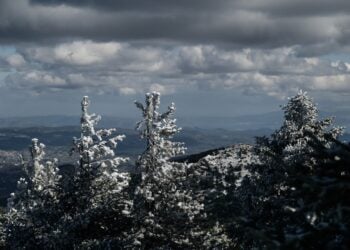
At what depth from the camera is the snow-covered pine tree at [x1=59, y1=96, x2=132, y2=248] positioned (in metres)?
28.3

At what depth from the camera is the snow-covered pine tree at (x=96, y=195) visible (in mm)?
28344

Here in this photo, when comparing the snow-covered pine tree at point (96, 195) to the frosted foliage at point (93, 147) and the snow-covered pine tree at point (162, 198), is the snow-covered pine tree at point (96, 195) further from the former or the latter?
the snow-covered pine tree at point (162, 198)

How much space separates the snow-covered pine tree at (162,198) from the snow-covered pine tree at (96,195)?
1794 mm

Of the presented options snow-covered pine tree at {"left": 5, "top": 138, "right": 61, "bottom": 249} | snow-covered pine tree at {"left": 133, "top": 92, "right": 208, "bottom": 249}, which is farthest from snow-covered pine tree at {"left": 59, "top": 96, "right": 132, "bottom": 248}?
snow-covered pine tree at {"left": 133, "top": 92, "right": 208, "bottom": 249}

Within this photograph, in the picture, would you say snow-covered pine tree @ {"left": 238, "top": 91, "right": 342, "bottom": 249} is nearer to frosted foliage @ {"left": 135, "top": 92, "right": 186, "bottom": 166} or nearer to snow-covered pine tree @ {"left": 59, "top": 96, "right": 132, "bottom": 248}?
frosted foliage @ {"left": 135, "top": 92, "right": 186, "bottom": 166}

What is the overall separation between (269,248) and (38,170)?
34947mm

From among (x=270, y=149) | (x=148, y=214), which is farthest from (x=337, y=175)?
(x=270, y=149)

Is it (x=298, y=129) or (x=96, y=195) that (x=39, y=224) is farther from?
(x=298, y=129)

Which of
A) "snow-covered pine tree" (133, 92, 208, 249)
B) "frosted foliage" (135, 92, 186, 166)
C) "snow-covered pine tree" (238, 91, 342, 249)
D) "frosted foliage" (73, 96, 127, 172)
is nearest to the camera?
"snow-covered pine tree" (238, 91, 342, 249)

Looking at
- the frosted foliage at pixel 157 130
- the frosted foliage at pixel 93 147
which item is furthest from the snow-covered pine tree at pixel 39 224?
the frosted foliage at pixel 157 130

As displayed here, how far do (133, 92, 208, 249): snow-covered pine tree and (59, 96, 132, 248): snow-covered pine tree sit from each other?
1.79 meters

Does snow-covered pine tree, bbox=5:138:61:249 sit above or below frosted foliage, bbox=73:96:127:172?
below

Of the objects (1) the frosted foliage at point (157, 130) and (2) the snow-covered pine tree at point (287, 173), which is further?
(1) the frosted foliage at point (157, 130)

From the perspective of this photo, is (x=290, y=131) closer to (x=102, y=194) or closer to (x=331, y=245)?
(x=102, y=194)
